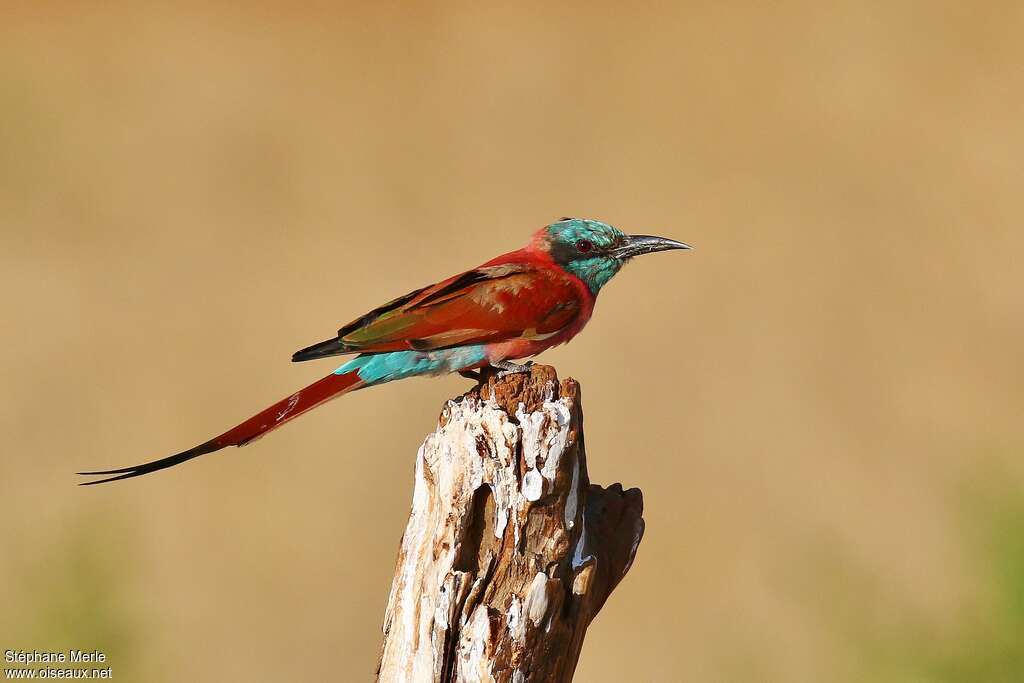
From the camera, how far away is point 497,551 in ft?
9.54

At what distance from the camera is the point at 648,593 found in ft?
23.1

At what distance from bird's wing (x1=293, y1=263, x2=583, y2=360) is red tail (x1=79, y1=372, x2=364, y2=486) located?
0.42 ft

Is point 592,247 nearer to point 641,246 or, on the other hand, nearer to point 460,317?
point 641,246

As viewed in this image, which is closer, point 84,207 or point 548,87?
point 84,207

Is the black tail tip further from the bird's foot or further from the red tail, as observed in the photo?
the bird's foot

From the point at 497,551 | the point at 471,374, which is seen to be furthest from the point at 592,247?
the point at 497,551

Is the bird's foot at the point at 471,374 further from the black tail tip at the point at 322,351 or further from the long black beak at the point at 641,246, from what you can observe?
the long black beak at the point at 641,246

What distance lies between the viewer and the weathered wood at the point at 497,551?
285 cm

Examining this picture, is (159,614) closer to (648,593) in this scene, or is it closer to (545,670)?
(648,593)

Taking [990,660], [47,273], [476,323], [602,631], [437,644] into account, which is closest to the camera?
[437,644]

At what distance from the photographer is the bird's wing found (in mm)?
3659

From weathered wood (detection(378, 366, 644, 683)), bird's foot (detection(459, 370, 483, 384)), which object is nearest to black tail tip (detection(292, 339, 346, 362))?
bird's foot (detection(459, 370, 483, 384))

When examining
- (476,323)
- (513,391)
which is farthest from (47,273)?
(513,391)

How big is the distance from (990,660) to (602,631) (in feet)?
8.22
